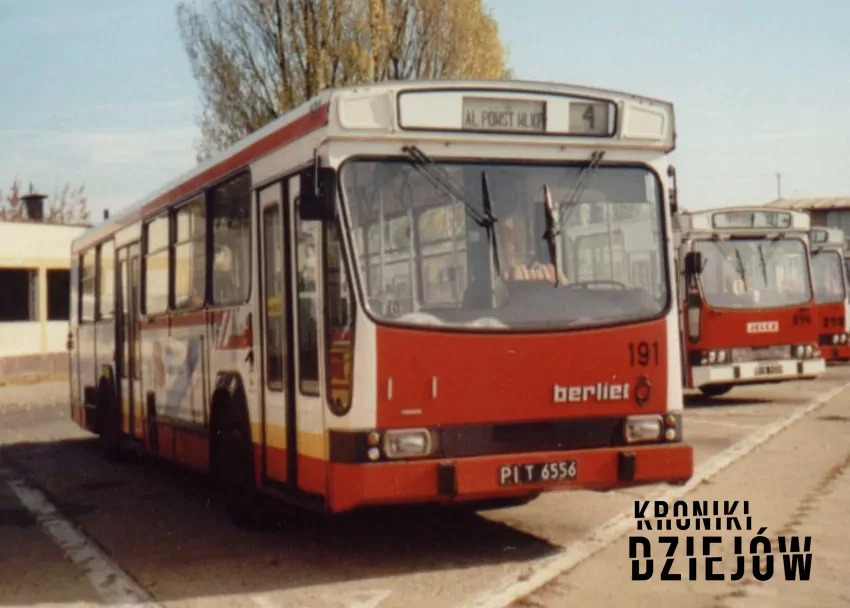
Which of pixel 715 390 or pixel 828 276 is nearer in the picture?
pixel 715 390

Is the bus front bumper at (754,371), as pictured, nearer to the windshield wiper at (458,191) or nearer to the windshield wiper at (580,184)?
the windshield wiper at (580,184)

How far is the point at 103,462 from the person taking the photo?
52.6 ft

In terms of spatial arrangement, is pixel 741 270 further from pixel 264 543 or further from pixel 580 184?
pixel 264 543

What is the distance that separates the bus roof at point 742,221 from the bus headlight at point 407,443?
1291cm

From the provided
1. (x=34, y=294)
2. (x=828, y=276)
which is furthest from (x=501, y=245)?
(x=34, y=294)

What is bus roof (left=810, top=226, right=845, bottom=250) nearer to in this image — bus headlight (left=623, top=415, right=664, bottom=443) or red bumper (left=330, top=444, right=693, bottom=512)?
bus headlight (left=623, top=415, right=664, bottom=443)

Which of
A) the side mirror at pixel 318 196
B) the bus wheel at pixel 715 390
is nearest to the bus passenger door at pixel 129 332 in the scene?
the side mirror at pixel 318 196

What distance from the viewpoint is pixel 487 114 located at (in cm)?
834

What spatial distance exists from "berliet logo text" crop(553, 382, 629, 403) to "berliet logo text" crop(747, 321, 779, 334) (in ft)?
40.1

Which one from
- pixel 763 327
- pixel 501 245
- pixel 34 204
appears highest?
pixel 34 204

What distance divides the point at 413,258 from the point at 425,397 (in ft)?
2.80

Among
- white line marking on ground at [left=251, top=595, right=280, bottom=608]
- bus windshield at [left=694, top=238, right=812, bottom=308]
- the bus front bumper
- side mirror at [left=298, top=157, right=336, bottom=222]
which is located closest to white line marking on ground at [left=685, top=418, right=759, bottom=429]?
the bus front bumper

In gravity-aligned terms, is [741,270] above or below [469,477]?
above

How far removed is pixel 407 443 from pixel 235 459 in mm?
2599
